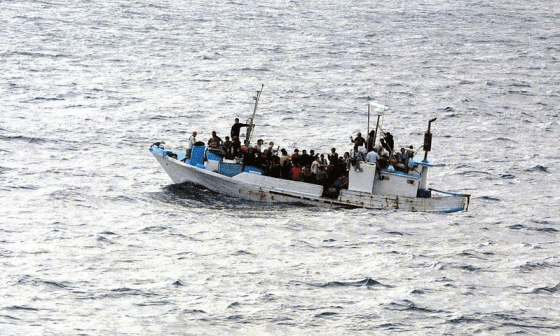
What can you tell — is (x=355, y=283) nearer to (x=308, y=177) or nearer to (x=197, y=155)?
(x=308, y=177)

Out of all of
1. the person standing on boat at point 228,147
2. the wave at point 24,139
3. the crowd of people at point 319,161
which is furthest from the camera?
the wave at point 24,139

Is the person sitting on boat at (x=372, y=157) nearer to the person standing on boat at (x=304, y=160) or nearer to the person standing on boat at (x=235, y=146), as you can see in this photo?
the person standing on boat at (x=304, y=160)

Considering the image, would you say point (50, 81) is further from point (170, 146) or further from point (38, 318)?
point (38, 318)

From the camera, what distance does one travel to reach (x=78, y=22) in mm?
103438

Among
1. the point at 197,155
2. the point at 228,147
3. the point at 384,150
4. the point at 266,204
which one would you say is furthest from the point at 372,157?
the point at 197,155

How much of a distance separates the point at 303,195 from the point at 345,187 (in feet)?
6.13

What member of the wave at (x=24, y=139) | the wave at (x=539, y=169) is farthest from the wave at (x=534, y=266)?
the wave at (x=24, y=139)

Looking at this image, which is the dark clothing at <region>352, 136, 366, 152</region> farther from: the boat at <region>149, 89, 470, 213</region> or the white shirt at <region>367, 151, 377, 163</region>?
the boat at <region>149, 89, 470, 213</region>

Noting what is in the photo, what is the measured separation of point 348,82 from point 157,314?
50.3 metres

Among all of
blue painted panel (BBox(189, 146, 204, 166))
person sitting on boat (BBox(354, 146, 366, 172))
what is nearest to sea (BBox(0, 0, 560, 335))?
blue painted panel (BBox(189, 146, 204, 166))

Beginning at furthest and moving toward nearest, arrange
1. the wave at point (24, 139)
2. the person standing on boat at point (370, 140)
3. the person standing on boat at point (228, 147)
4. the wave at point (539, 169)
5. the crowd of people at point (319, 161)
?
the wave at point (24, 139) < the wave at point (539, 169) < the person standing on boat at point (228, 147) < the person standing on boat at point (370, 140) < the crowd of people at point (319, 161)

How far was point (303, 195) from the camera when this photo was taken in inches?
1705

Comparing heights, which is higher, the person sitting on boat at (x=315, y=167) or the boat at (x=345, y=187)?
the person sitting on boat at (x=315, y=167)

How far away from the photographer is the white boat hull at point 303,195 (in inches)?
1702
